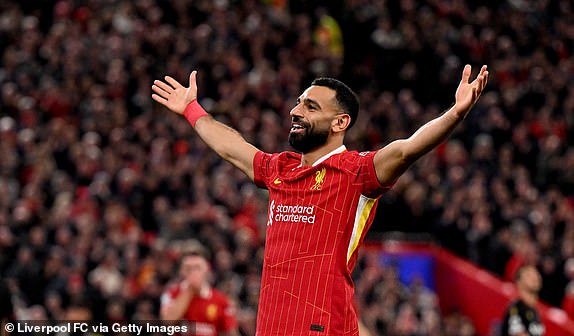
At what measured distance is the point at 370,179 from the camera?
403 cm

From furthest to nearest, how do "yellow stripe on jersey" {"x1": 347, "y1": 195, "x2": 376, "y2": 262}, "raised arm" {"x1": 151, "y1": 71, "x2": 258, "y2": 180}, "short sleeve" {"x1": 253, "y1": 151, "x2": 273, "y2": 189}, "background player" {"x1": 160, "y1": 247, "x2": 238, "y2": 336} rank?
"background player" {"x1": 160, "y1": 247, "x2": 238, "y2": 336}, "raised arm" {"x1": 151, "y1": 71, "x2": 258, "y2": 180}, "short sleeve" {"x1": 253, "y1": 151, "x2": 273, "y2": 189}, "yellow stripe on jersey" {"x1": 347, "y1": 195, "x2": 376, "y2": 262}

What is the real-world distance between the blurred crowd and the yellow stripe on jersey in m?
5.14

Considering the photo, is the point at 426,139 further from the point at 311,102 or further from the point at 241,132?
the point at 241,132

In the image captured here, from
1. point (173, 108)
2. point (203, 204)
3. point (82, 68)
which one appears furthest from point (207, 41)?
point (173, 108)

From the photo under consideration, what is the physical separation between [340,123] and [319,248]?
594 mm

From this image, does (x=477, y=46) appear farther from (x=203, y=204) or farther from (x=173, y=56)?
(x=203, y=204)

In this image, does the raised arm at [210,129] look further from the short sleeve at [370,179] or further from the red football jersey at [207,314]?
the red football jersey at [207,314]

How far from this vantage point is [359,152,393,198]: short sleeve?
4.02m

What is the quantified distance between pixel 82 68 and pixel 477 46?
7864mm

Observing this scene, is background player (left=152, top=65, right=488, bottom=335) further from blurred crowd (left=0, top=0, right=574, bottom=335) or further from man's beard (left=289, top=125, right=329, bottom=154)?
blurred crowd (left=0, top=0, right=574, bottom=335)

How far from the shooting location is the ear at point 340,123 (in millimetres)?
4262
